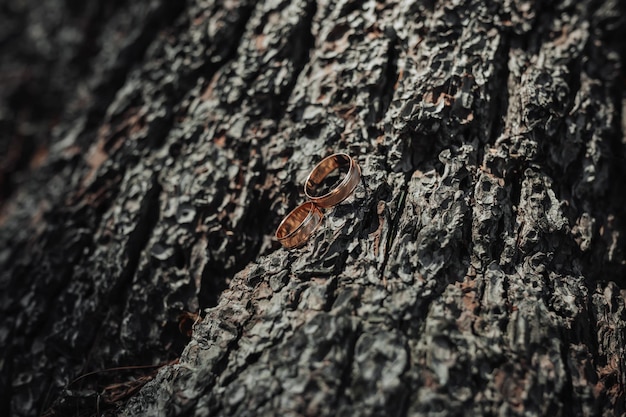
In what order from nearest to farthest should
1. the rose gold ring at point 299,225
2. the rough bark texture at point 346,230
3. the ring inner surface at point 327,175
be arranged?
the rough bark texture at point 346,230
the rose gold ring at point 299,225
the ring inner surface at point 327,175

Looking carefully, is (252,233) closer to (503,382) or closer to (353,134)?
(353,134)

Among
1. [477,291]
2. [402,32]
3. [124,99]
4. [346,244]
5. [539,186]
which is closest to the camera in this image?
[477,291]

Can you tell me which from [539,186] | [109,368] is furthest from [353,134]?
[109,368]

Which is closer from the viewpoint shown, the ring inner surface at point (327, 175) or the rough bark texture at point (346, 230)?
the rough bark texture at point (346, 230)

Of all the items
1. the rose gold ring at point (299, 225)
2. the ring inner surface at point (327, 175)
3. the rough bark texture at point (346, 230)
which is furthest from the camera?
the ring inner surface at point (327, 175)
